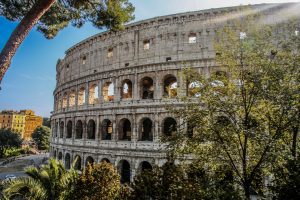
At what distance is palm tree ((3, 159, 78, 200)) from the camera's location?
9164 mm

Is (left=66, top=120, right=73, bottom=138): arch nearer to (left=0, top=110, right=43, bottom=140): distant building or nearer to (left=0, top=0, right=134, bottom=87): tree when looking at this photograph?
(left=0, top=0, right=134, bottom=87): tree

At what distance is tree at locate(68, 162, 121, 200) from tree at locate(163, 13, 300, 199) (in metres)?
2.70

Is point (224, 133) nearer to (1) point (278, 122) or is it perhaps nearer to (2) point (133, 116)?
(1) point (278, 122)

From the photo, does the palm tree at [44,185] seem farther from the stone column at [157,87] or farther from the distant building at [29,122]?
the distant building at [29,122]

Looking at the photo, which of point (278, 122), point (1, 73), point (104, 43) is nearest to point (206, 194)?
point (278, 122)

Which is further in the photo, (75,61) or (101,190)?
(75,61)

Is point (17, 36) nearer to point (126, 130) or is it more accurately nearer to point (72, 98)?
point (126, 130)

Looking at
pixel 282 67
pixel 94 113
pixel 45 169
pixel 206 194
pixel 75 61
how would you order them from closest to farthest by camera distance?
pixel 206 194 < pixel 282 67 < pixel 45 169 < pixel 94 113 < pixel 75 61

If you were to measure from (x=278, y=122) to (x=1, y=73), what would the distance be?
27.6 feet

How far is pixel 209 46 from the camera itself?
18.5 meters

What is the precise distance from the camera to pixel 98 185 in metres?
8.83

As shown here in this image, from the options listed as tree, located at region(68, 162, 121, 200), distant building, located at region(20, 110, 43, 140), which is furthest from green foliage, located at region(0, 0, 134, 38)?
distant building, located at region(20, 110, 43, 140)

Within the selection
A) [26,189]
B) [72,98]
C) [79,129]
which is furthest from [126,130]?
[26,189]

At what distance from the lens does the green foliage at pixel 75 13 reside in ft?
30.2
